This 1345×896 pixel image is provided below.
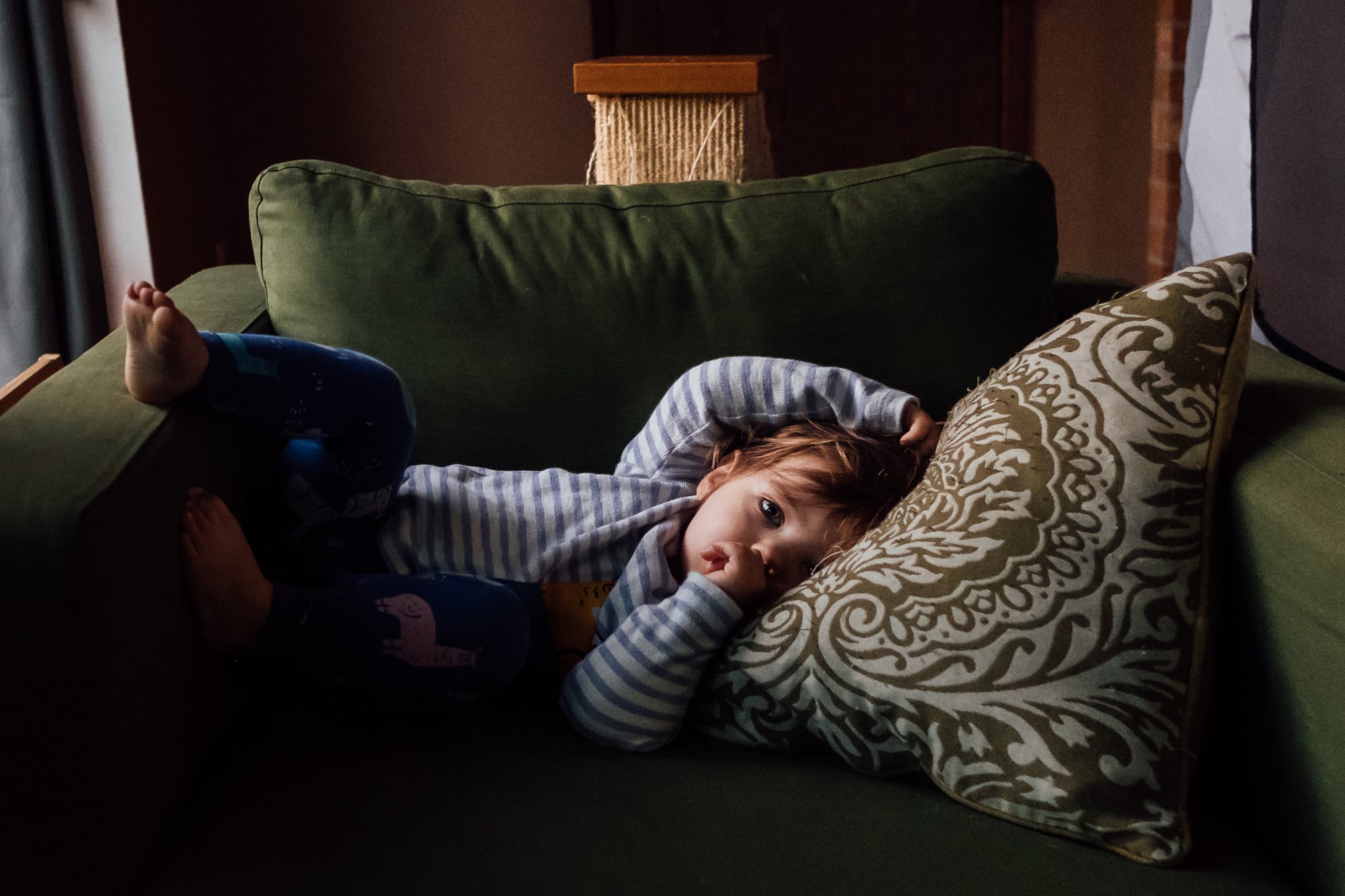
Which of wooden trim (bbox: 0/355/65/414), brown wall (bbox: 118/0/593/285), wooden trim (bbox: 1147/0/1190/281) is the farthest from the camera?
brown wall (bbox: 118/0/593/285)

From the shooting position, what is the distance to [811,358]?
1.14 metres

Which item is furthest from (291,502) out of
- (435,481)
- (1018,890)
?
(1018,890)

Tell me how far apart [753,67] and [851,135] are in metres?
1.38

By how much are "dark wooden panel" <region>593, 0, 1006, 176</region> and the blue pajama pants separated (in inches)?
90.7

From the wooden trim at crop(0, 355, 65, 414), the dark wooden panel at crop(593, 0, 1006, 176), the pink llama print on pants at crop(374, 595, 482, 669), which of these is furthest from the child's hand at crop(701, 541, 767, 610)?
the dark wooden panel at crop(593, 0, 1006, 176)

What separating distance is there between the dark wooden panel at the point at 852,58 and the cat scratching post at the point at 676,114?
1.16m

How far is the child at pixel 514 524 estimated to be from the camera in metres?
0.88

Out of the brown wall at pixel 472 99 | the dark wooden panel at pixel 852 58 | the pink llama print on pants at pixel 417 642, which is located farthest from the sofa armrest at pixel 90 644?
the dark wooden panel at pixel 852 58

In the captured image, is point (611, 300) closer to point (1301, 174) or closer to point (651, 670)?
point (651, 670)

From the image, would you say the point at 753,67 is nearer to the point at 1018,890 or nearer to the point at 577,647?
the point at 577,647

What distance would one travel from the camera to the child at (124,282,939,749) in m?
0.88

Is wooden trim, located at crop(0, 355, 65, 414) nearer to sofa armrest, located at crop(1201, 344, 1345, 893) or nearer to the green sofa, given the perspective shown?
the green sofa

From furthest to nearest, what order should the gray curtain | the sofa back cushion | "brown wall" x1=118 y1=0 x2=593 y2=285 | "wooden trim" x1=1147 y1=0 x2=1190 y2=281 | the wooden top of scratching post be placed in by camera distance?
"brown wall" x1=118 y1=0 x2=593 y2=285 < "wooden trim" x1=1147 y1=0 x2=1190 y2=281 < the gray curtain < the wooden top of scratching post < the sofa back cushion

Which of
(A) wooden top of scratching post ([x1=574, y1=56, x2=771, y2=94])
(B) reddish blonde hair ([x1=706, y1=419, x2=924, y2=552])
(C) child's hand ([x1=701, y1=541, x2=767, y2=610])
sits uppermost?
(A) wooden top of scratching post ([x1=574, y1=56, x2=771, y2=94])
